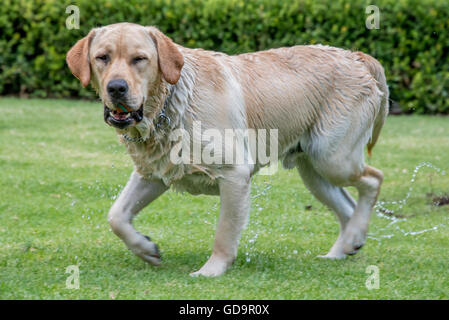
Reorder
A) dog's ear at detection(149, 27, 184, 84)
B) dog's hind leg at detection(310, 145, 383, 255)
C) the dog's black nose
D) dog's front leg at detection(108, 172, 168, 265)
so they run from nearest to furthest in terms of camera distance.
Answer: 1. the dog's black nose
2. dog's ear at detection(149, 27, 184, 84)
3. dog's front leg at detection(108, 172, 168, 265)
4. dog's hind leg at detection(310, 145, 383, 255)

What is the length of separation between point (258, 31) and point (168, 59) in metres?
9.24

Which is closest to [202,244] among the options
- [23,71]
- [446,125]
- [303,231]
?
[303,231]

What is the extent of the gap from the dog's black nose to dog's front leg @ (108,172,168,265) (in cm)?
96

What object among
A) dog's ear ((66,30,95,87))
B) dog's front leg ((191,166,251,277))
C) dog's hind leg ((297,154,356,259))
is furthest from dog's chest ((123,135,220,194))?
dog's hind leg ((297,154,356,259))

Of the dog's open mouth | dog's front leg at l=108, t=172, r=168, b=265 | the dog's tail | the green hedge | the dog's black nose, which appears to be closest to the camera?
the dog's black nose

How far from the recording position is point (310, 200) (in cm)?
812

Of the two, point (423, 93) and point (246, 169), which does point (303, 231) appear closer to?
point (246, 169)

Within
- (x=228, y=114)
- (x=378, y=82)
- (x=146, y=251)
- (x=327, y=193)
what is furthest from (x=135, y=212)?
(x=378, y=82)

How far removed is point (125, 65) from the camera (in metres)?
4.83

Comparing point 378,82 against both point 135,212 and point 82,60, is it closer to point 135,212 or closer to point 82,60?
point 135,212

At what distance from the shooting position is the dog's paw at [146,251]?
535 cm

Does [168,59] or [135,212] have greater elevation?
[168,59]

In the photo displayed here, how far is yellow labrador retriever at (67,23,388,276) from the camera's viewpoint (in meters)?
4.94

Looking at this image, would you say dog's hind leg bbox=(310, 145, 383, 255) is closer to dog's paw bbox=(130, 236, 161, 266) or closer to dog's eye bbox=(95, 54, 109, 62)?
dog's paw bbox=(130, 236, 161, 266)
